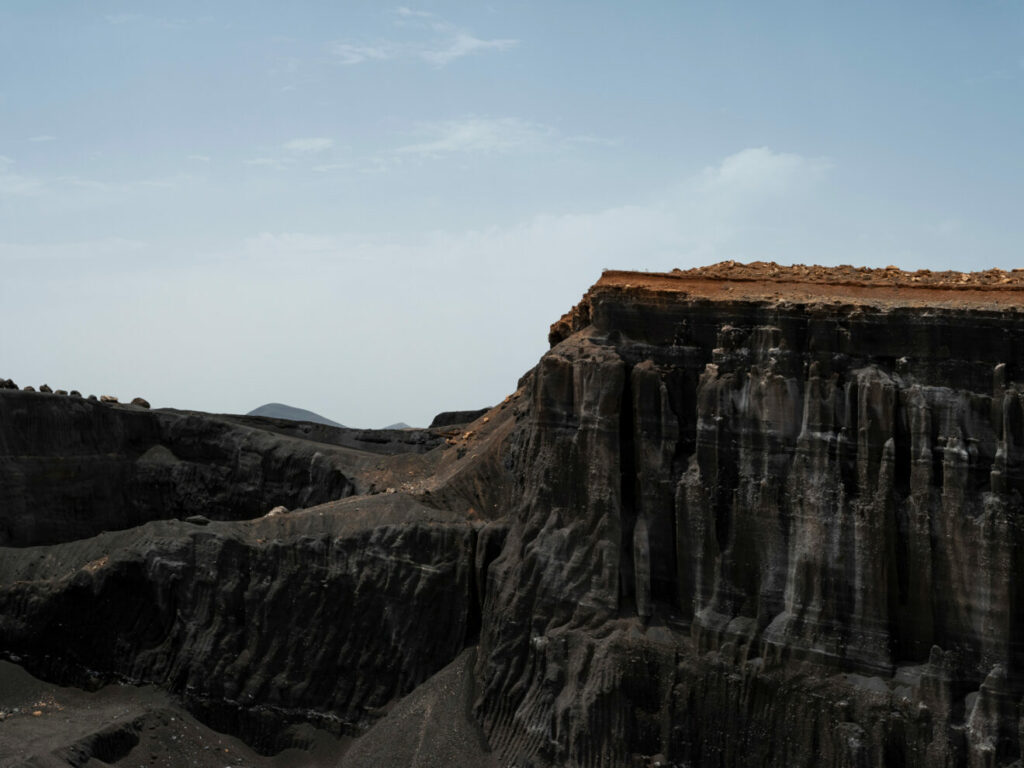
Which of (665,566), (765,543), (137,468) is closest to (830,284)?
(765,543)

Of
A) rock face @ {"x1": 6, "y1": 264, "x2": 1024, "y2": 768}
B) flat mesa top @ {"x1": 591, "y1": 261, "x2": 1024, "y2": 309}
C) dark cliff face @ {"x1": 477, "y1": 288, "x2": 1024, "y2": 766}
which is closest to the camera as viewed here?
dark cliff face @ {"x1": 477, "y1": 288, "x2": 1024, "y2": 766}

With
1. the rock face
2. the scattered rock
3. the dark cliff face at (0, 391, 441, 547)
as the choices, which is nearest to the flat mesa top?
the rock face

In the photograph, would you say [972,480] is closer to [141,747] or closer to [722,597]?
[722,597]

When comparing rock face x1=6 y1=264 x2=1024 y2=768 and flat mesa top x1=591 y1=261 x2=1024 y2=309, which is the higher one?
flat mesa top x1=591 y1=261 x2=1024 y2=309

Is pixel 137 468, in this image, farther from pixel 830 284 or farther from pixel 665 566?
pixel 830 284

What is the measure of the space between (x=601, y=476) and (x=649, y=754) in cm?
657

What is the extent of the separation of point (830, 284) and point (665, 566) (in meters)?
7.68

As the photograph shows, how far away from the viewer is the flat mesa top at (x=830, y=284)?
28.1m

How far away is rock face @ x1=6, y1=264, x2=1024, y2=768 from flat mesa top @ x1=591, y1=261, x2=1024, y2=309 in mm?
135

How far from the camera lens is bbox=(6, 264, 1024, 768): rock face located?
25.8 metres

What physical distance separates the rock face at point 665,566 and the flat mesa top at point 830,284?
0.14 meters

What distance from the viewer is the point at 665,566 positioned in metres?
30.3

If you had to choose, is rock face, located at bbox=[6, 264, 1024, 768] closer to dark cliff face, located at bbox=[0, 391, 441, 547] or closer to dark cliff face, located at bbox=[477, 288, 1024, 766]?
dark cliff face, located at bbox=[477, 288, 1024, 766]

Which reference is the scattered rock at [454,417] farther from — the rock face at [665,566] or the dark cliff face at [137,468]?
the rock face at [665,566]
